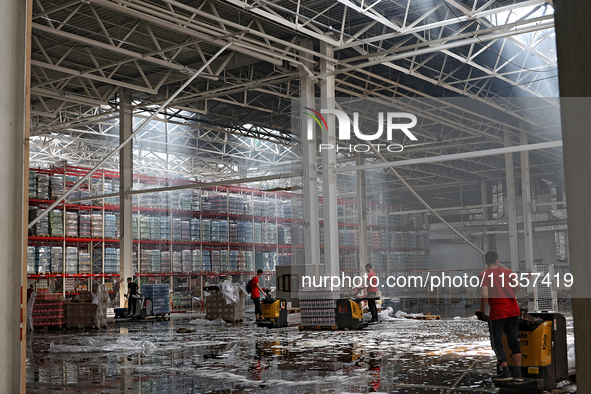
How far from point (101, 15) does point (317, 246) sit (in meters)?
8.26

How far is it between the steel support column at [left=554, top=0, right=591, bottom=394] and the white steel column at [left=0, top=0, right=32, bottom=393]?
13.3 ft

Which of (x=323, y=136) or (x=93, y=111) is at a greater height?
(x=93, y=111)

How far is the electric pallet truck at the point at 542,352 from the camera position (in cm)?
606

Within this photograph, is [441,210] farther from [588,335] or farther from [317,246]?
[588,335]

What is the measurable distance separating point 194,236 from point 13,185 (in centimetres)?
1775

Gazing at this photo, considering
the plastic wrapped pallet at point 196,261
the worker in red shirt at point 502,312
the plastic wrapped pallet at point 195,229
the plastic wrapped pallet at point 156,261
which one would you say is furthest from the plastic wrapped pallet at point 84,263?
the worker in red shirt at point 502,312

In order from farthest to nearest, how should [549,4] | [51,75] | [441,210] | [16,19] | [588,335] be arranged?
1. [441,210]
2. [51,75]
3. [549,4]
4. [16,19]
5. [588,335]

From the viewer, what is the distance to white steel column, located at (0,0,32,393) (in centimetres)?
468

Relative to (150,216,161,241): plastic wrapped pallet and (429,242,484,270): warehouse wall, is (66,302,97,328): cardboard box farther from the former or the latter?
(429,242,484,270): warehouse wall

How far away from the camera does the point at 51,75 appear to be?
63.8 ft

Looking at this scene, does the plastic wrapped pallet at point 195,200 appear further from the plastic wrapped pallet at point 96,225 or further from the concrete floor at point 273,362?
the concrete floor at point 273,362

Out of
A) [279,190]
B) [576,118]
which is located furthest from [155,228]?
[576,118]

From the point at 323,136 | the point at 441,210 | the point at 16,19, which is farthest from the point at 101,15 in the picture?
the point at 441,210

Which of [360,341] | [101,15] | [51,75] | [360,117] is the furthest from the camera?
[360,117]
